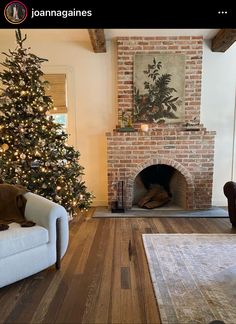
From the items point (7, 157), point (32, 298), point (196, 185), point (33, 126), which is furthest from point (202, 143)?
point (32, 298)

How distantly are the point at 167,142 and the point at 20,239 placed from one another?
292cm

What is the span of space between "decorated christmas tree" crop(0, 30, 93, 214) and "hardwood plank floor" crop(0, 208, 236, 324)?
0.82 m

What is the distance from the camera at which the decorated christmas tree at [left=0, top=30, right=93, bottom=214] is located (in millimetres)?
3428

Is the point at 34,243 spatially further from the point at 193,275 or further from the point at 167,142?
the point at 167,142

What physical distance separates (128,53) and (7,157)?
2621 mm

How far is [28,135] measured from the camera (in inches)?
138

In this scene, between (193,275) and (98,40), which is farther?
(98,40)

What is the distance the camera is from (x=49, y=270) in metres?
2.62

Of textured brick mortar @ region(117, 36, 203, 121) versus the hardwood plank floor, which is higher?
textured brick mortar @ region(117, 36, 203, 121)

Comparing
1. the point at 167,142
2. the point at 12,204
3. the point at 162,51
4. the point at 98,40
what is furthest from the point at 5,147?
the point at 162,51

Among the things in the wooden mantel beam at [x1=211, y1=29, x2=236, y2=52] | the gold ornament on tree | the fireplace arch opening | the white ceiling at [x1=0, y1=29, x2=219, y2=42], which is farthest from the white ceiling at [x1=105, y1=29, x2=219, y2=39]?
the gold ornament on tree

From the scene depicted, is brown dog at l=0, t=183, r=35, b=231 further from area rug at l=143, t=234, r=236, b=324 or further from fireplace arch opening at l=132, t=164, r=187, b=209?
fireplace arch opening at l=132, t=164, r=187, b=209

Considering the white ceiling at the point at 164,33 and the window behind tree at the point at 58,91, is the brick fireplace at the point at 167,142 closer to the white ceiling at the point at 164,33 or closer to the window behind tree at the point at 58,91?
the white ceiling at the point at 164,33
